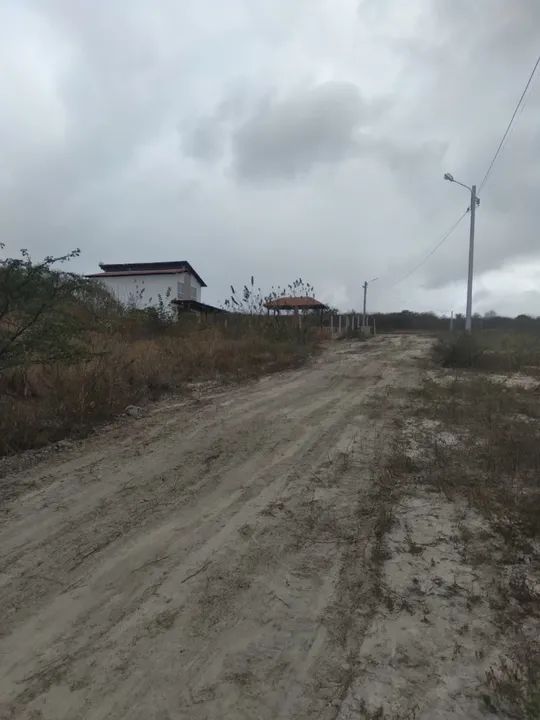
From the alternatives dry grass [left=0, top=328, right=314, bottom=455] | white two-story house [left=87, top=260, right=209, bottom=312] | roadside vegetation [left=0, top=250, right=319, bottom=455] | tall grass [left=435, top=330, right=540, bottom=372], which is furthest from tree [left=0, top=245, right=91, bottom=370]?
white two-story house [left=87, top=260, right=209, bottom=312]

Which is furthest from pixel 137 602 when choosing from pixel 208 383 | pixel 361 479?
pixel 208 383

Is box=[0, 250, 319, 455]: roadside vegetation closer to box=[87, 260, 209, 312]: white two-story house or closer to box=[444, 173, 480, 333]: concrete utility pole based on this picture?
box=[444, 173, 480, 333]: concrete utility pole

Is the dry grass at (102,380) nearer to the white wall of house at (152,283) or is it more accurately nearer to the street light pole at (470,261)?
the street light pole at (470,261)

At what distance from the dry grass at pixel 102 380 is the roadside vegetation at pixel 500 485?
432 cm

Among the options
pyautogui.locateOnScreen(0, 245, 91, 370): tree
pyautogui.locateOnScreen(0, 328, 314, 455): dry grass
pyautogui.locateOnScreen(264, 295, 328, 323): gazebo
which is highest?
pyautogui.locateOnScreen(264, 295, 328, 323): gazebo

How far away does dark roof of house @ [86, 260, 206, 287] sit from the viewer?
33.6m

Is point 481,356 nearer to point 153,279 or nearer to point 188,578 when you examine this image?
point 188,578

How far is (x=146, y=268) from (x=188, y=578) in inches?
1309

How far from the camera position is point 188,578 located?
321cm

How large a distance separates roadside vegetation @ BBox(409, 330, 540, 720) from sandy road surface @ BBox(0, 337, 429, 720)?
0.65 m

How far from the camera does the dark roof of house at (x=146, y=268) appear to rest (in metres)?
33.6

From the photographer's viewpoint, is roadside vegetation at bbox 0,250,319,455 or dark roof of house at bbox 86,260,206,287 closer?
roadside vegetation at bbox 0,250,319,455

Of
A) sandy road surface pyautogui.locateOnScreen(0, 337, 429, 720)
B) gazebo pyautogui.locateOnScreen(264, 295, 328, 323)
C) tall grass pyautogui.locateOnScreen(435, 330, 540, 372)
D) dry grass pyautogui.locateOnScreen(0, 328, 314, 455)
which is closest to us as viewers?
sandy road surface pyautogui.locateOnScreen(0, 337, 429, 720)

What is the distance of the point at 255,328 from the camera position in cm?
1798
